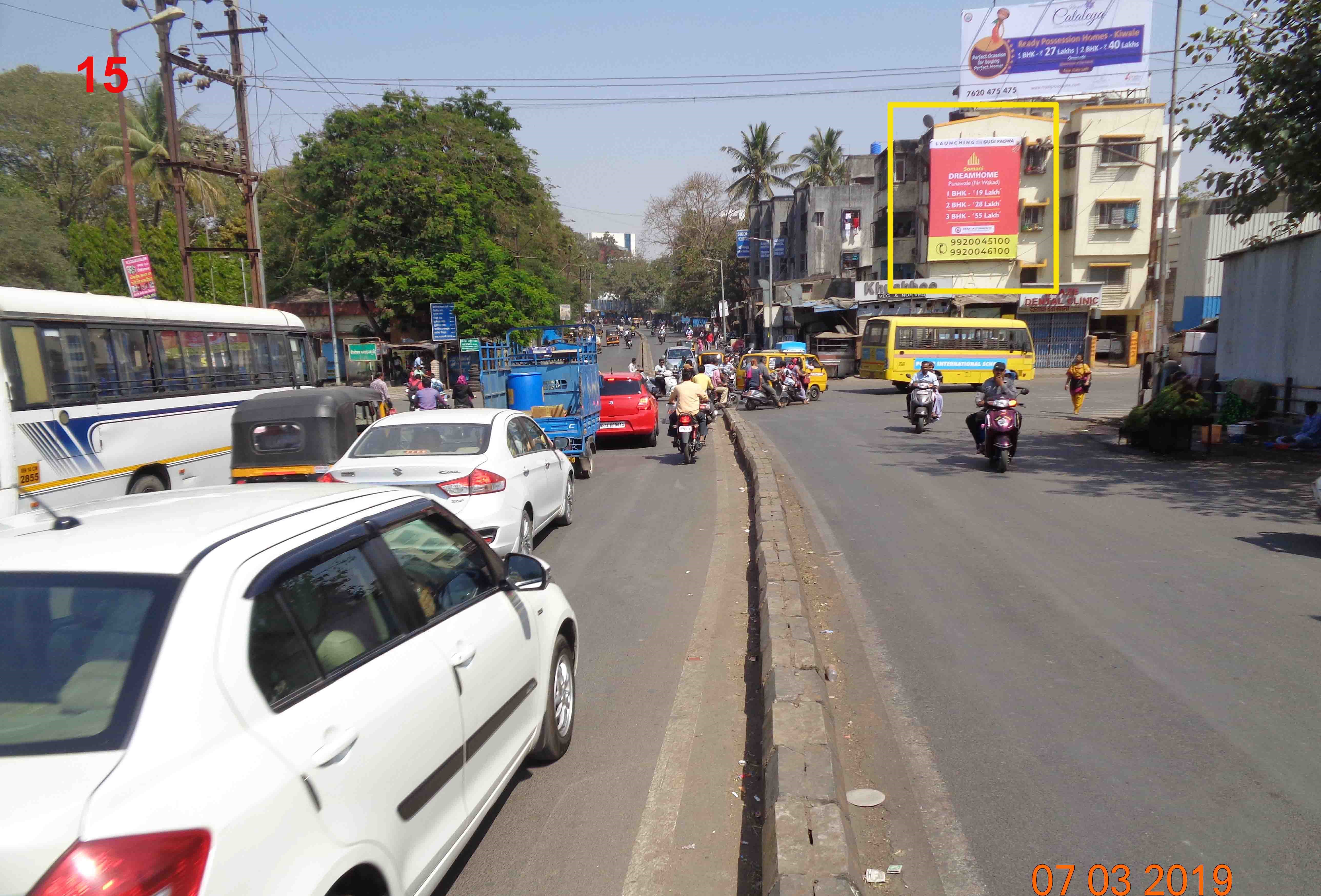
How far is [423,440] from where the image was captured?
8.71m

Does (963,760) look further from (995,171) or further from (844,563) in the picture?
(995,171)

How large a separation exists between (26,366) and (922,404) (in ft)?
52.4

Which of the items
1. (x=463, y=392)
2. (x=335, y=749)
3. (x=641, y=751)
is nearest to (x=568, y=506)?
(x=641, y=751)

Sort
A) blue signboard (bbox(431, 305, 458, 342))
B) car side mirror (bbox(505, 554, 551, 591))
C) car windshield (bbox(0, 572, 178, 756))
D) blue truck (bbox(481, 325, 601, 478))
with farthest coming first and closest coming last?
blue signboard (bbox(431, 305, 458, 342)) < blue truck (bbox(481, 325, 601, 478)) < car side mirror (bbox(505, 554, 551, 591)) < car windshield (bbox(0, 572, 178, 756))

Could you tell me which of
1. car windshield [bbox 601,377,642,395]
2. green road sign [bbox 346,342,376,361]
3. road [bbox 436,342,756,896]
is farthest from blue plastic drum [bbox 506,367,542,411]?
green road sign [bbox 346,342,376,361]

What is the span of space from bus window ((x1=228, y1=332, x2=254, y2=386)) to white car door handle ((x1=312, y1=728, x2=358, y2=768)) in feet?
44.7

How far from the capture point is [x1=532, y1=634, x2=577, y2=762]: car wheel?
4.26 m

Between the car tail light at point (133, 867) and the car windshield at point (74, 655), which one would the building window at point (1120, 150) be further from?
the car tail light at point (133, 867)

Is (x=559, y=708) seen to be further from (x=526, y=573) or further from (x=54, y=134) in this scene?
(x=54, y=134)

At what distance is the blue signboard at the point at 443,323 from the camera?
36.4 m

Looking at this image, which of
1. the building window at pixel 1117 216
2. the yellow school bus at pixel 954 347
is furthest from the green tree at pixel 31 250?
the building window at pixel 1117 216

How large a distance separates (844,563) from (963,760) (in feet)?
13.1
